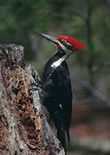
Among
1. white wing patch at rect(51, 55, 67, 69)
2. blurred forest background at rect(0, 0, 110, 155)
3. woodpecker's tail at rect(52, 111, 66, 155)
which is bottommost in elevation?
woodpecker's tail at rect(52, 111, 66, 155)

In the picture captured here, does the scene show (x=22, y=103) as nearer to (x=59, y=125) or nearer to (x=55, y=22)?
(x=59, y=125)

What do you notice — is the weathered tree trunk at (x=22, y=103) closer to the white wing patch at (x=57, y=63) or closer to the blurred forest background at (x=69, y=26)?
the white wing patch at (x=57, y=63)

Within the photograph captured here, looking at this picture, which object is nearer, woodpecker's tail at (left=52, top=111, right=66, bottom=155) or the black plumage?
woodpecker's tail at (left=52, top=111, right=66, bottom=155)

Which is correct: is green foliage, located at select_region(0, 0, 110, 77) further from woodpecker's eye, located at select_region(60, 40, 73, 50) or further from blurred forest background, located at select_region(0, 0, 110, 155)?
woodpecker's eye, located at select_region(60, 40, 73, 50)

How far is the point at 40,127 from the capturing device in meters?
4.79

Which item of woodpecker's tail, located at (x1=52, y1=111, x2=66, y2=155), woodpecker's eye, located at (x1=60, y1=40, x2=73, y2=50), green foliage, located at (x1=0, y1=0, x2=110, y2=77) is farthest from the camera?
green foliage, located at (x1=0, y1=0, x2=110, y2=77)

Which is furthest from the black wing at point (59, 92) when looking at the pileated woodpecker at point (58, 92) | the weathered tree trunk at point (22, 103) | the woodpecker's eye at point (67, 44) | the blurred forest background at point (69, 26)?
the blurred forest background at point (69, 26)

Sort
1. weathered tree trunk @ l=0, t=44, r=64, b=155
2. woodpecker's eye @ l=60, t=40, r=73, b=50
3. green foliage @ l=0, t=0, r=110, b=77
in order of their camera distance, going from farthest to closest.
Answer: green foliage @ l=0, t=0, r=110, b=77 < woodpecker's eye @ l=60, t=40, r=73, b=50 < weathered tree trunk @ l=0, t=44, r=64, b=155

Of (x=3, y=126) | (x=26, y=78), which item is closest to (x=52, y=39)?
(x=26, y=78)

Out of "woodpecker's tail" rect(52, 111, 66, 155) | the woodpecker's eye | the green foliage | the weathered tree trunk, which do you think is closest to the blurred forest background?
the green foliage

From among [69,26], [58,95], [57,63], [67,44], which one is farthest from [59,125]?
[69,26]

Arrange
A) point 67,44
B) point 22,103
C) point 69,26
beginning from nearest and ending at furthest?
1. point 22,103
2. point 67,44
3. point 69,26

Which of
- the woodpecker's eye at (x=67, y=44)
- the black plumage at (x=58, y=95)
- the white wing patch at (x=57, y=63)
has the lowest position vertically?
the black plumage at (x=58, y=95)

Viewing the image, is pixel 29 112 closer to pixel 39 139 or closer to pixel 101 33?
pixel 39 139
